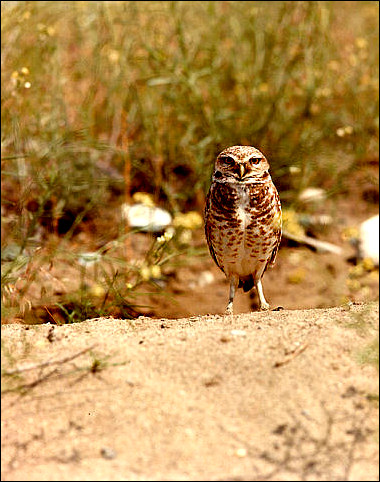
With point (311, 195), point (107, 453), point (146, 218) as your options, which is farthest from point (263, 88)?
point (107, 453)

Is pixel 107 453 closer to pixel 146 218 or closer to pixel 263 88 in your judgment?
pixel 146 218

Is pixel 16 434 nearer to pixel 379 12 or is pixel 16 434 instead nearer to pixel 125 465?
pixel 125 465

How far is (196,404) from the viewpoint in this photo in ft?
10.2

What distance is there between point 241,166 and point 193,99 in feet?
8.37

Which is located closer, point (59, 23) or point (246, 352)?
point (246, 352)

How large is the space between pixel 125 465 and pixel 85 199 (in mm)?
4231

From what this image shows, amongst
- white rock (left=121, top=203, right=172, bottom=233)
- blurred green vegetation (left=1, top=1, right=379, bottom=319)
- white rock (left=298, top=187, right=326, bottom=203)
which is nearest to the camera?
white rock (left=121, top=203, right=172, bottom=233)

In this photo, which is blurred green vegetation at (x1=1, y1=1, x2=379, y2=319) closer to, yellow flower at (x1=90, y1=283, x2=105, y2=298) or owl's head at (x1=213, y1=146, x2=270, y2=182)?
yellow flower at (x1=90, y1=283, x2=105, y2=298)

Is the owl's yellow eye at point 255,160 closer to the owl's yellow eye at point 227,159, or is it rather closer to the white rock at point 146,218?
the owl's yellow eye at point 227,159

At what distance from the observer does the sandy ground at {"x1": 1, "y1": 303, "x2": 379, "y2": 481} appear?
9.35ft

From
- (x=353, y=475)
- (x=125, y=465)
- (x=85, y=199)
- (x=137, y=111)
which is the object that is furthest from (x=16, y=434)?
(x=137, y=111)

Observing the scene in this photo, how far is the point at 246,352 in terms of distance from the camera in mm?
3369

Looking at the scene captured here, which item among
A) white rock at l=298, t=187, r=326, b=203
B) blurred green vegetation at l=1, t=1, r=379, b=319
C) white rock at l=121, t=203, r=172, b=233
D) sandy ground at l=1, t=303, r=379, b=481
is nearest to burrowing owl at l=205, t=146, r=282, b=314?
sandy ground at l=1, t=303, r=379, b=481

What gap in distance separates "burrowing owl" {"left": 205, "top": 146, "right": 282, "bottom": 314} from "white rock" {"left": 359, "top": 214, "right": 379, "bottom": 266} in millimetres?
2162
